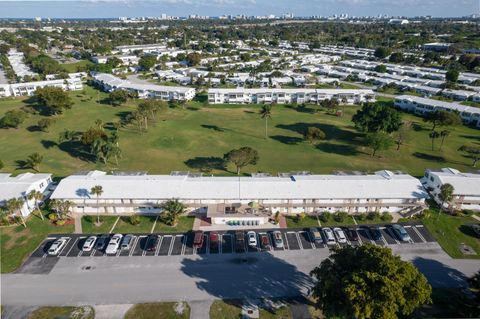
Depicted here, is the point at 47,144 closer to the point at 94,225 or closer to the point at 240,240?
the point at 94,225

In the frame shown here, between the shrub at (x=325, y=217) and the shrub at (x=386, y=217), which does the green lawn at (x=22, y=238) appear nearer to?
the shrub at (x=325, y=217)

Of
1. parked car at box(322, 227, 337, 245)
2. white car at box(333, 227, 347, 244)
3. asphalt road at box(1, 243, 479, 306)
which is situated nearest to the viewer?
asphalt road at box(1, 243, 479, 306)

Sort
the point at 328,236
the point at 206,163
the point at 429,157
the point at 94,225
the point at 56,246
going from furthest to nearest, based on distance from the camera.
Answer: the point at 429,157 → the point at 206,163 → the point at 94,225 → the point at 328,236 → the point at 56,246

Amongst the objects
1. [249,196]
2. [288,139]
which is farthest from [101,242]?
[288,139]

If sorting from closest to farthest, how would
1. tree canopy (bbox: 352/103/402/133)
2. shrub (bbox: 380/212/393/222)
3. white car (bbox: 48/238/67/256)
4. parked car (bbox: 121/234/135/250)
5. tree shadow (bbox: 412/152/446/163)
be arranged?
1. white car (bbox: 48/238/67/256)
2. parked car (bbox: 121/234/135/250)
3. shrub (bbox: 380/212/393/222)
4. tree shadow (bbox: 412/152/446/163)
5. tree canopy (bbox: 352/103/402/133)

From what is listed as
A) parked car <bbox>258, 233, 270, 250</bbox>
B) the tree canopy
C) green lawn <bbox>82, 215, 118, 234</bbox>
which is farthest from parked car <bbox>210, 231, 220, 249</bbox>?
the tree canopy

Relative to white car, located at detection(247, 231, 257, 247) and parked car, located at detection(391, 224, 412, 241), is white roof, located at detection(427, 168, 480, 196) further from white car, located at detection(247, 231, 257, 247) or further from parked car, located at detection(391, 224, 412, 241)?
white car, located at detection(247, 231, 257, 247)
